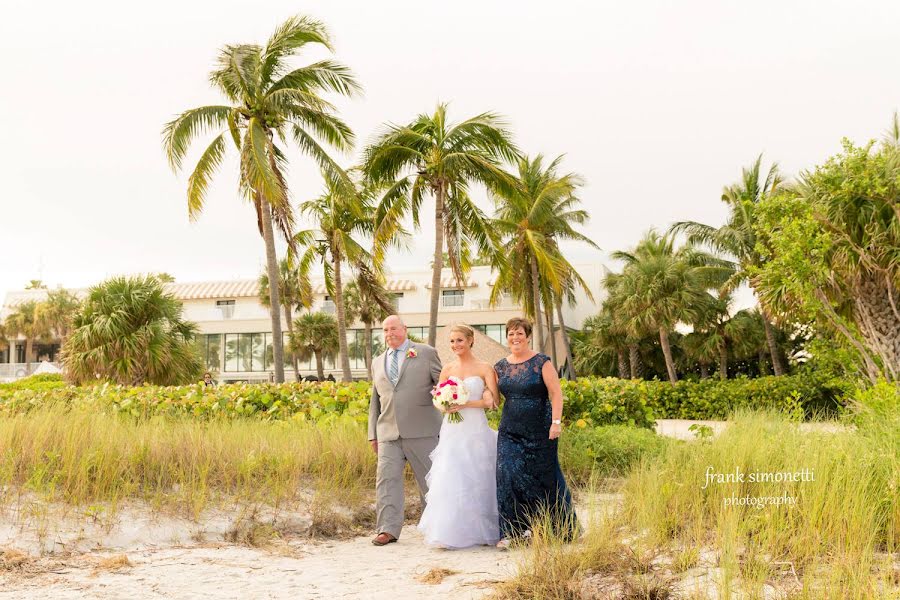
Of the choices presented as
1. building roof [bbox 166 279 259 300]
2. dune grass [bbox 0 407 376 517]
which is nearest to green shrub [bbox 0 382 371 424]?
dune grass [bbox 0 407 376 517]

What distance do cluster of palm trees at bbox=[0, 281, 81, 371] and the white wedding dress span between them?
162ft

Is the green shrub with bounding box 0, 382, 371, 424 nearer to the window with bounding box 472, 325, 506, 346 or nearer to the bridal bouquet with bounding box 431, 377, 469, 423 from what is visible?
the bridal bouquet with bounding box 431, 377, 469, 423

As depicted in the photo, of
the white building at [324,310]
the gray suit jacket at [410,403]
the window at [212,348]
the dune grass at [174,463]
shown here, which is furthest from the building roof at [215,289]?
the gray suit jacket at [410,403]

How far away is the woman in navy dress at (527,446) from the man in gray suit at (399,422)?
2.51 ft

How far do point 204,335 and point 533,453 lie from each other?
4479cm

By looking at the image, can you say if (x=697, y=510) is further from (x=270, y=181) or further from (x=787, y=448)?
(x=270, y=181)

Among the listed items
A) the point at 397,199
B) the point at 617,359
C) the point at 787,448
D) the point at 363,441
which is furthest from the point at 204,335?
the point at 787,448

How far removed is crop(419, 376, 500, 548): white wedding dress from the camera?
6.00m

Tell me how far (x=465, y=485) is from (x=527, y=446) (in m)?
0.59

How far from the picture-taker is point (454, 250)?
21.8m

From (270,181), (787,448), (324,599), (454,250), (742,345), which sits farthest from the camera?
(742,345)

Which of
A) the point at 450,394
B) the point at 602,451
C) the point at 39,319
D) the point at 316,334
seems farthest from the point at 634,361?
the point at 39,319

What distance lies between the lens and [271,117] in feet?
63.5

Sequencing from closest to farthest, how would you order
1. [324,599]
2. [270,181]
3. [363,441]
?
[324,599] < [363,441] < [270,181]
